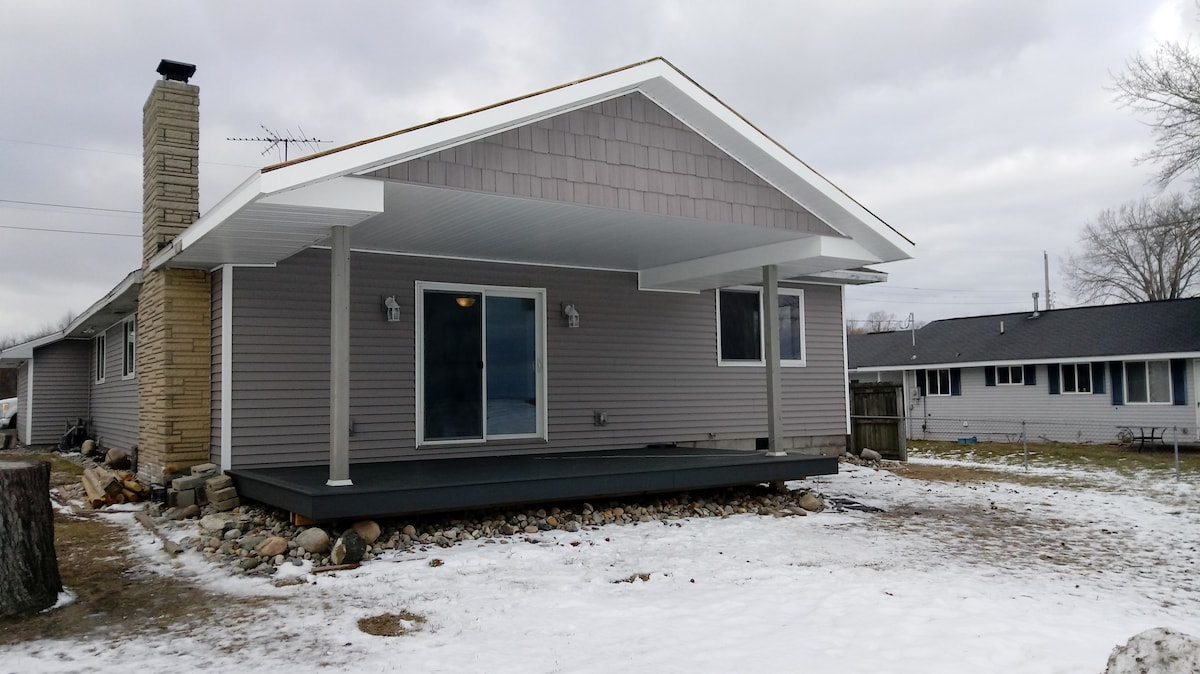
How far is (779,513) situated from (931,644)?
12.6 feet

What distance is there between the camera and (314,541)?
18.3 ft

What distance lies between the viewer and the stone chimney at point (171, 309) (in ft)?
25.1

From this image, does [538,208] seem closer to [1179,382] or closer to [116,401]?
[116,401]

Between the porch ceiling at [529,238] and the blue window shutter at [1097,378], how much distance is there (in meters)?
14.1

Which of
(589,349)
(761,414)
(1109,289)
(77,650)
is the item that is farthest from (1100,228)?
(77,650)

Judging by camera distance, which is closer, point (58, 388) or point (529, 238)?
point (529, 238)

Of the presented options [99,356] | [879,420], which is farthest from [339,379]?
[99,356]

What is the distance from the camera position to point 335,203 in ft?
18.5

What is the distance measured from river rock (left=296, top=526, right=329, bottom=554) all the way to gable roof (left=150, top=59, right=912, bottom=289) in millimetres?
2283

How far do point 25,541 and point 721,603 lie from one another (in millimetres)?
3846

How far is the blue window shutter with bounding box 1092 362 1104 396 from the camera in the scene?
19422 mm

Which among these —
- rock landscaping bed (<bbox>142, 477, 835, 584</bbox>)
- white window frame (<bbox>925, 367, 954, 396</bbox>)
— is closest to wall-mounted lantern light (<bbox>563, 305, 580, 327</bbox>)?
rock landscaping bed (<bbox>142, 477, 835, 584</bbox>)

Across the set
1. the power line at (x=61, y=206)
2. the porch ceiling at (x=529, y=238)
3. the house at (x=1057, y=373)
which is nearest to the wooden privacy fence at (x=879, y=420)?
the porch ceiling at (x=529, y=238)

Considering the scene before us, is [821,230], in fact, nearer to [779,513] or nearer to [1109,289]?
[779,513]
